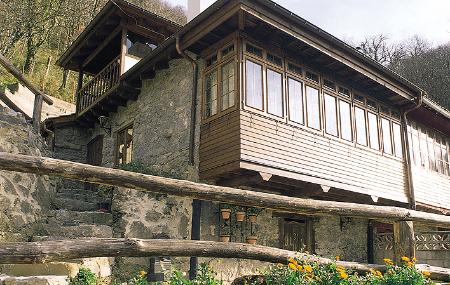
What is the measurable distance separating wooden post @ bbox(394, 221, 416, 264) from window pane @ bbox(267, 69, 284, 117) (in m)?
4.56

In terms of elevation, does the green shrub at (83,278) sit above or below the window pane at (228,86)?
below

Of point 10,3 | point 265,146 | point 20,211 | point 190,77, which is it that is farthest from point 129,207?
point 10,3

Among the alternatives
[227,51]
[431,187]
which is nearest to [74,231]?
[227,51]

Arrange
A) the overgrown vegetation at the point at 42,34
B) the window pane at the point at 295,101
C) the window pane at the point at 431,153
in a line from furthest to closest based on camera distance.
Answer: the overgrown vegetation at the point at 42,34 → the window pane at the point at 431,153 → the window pane at the point at 295,101

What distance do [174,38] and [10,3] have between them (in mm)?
15741

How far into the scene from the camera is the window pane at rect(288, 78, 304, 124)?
1012 centimetres

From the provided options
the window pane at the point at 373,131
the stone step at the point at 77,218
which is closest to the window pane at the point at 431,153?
the window pane at the point at 373,131

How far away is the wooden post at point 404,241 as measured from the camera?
5.41 m

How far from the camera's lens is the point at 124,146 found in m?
13.6

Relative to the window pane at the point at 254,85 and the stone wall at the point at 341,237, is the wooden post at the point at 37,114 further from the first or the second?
the stone wall at the point at 341,237

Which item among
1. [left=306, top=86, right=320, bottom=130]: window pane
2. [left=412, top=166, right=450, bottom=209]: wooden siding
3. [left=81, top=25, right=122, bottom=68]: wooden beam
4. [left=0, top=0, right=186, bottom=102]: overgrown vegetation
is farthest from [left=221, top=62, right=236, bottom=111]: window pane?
[left=0, top=0, right=186, bottom=102]: overgrown vegetation

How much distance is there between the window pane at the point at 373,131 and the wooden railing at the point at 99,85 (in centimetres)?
714

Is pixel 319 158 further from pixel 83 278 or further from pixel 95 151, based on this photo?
pixel 95 151

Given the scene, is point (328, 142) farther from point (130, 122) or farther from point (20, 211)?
point (20, 211)
